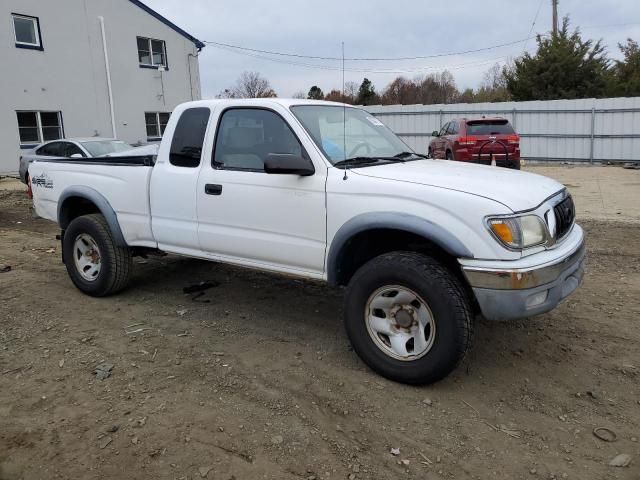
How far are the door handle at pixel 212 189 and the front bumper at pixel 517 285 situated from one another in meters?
2.08

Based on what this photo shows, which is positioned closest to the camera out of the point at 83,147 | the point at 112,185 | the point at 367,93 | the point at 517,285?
the point at 517,285

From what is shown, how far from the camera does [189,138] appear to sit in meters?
4.73

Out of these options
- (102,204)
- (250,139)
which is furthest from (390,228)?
(102,204)

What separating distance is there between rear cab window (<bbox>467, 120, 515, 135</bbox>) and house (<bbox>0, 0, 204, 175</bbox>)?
11551 millimetres

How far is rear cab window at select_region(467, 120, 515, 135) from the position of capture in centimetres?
1503

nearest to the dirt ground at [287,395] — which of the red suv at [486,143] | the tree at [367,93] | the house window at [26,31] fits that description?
the red suv at [486,143]

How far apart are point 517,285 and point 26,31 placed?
72.3 ft

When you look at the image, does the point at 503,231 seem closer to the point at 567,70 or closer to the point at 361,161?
the point at 361,161

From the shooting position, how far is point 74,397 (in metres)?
3.58

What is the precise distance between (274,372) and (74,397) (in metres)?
1.33

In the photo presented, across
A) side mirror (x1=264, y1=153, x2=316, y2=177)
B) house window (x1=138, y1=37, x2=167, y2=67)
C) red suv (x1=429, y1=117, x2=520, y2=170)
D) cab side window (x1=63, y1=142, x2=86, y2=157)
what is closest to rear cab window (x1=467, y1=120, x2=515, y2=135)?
red suv (x1=429, y1=117, x2=520, y2=170)

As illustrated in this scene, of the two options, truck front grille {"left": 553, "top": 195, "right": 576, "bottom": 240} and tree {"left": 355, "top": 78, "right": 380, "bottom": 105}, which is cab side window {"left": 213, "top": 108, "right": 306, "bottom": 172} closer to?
truck front grille {"left": 553, "top": 195, "right": 576, "bottom": 240}

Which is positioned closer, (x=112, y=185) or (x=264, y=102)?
(x=264, y=102)

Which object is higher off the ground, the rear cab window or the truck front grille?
the rear cab window
